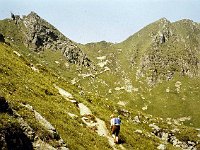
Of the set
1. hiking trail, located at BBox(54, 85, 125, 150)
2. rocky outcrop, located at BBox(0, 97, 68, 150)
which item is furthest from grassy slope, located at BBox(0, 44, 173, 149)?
hiking trail, located at BBox(54, 85, 125, 150)

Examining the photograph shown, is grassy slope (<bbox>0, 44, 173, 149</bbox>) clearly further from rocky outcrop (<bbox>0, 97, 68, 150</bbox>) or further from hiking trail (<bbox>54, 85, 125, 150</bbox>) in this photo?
hiking trail (<bbox>54, 85, 125, 150</bbox>)

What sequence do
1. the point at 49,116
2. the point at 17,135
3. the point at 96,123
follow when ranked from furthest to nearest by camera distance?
the point at 96,123, the point at 49,116, the point at 17,135

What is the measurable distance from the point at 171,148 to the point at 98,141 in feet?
53.4

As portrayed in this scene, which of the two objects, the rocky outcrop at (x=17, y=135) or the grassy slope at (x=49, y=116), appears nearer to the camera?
the rocky outcrop at (x=17, y=135)

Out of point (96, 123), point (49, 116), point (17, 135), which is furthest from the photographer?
point (96, 123)

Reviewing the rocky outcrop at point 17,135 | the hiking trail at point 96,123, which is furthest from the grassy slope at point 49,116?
the hiking trail at point 96,123

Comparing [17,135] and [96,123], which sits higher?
[17,135]

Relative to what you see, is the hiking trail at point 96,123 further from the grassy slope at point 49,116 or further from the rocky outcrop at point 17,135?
the rocky outcrop at point 17,135

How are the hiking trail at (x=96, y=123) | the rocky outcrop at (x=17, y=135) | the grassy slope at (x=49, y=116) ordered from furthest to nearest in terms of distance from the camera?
the hiking trail at (x=96, y=123)
the grassy slope at (x=49, y=116)
the rocky outcrop at (x=17, y=135)

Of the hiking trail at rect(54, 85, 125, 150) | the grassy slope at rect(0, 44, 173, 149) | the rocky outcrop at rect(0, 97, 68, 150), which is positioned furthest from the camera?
the hiking trail at rect(54, 85, 125, 150)

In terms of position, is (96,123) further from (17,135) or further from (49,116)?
(17,135)

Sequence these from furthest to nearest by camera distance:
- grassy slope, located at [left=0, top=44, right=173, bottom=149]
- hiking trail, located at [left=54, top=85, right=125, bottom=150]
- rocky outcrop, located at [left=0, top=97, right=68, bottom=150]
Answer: hiking trail, located at [left=54, top=85, right=125, bottom=150] < grassy slope, located at [left=0, top=44, right=173, bottom=149] < rocky outcrop, located at [left=0, top=97, right=68, bottom=150]

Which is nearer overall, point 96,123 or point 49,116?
point 49,116

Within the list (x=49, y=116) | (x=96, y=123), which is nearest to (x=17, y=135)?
(x=49, y=116)
